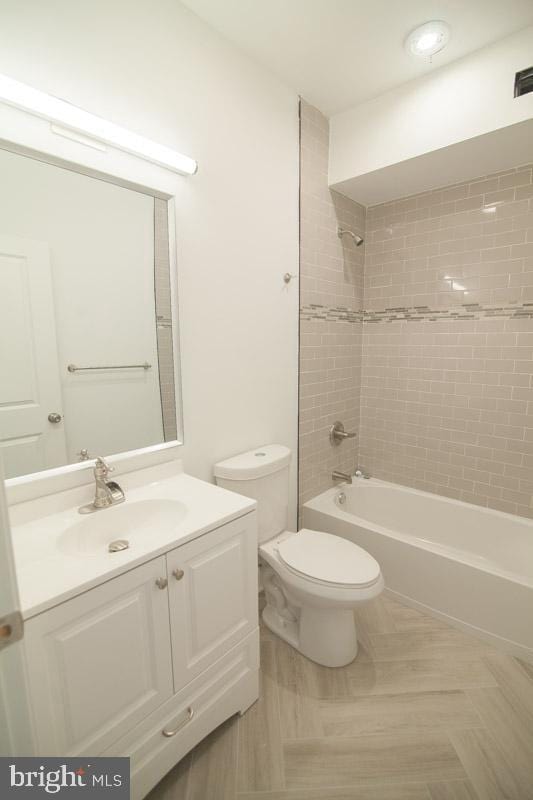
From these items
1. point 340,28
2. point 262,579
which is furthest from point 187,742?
point 340,28

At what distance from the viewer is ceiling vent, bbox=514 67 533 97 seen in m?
1.49

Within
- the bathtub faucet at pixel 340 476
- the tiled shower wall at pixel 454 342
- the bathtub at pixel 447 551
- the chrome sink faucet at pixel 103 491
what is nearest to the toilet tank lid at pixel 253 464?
the chrome sink faucet at pixel 103 491

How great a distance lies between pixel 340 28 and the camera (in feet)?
4.97

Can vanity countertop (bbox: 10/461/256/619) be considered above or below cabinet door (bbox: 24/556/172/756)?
above

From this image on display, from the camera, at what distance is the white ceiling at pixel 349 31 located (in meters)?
1.41

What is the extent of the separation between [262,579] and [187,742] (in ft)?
2.67

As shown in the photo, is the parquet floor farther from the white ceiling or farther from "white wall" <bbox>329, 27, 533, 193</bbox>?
the white ceiling

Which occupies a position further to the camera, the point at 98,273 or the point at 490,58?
the point at 490,58

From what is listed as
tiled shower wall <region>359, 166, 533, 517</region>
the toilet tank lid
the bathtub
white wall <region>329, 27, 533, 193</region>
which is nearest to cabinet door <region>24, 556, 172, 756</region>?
the toilet tank lid

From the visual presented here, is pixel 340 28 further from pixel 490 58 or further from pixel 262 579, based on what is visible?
pixel 262 579

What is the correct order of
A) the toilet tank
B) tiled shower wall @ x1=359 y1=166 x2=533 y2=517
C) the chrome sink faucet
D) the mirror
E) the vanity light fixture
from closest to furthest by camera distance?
the vanity light fixture
the mirror
the chrome sink faucet
the toilet tank
tiled shower wall @ x1=359 y1=166 x2=533 y2=517

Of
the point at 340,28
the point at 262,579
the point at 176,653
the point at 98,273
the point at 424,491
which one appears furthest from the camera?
the point at 424,491

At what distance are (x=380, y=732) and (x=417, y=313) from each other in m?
2.17

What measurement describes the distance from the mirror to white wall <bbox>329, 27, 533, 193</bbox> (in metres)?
1.26
